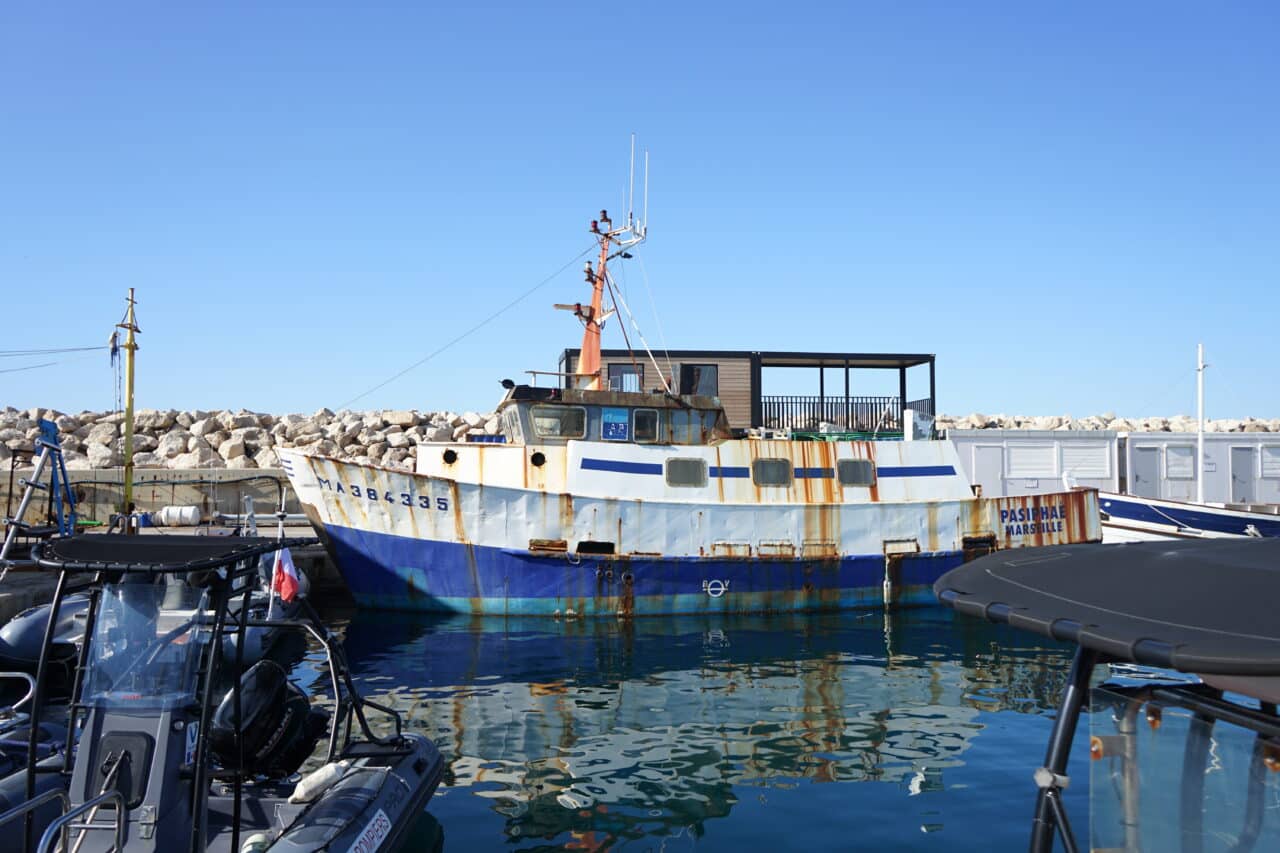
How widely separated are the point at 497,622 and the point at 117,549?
1122cm

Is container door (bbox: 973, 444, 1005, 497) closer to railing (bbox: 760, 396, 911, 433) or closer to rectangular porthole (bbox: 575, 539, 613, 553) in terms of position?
railing (bbox: 760, 396, 911, 433)

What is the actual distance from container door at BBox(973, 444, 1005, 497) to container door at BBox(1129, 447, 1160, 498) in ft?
14.4

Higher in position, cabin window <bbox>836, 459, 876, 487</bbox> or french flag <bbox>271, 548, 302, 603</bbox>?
cabin window <bbox>836, 459, 876, 487</bbox>

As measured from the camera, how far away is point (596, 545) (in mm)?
15992

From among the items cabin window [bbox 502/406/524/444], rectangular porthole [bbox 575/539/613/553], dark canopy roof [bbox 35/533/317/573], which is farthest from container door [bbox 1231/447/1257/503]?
dark canopy roof [bbox 35/533/317/573]

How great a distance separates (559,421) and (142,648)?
12207 millimetres

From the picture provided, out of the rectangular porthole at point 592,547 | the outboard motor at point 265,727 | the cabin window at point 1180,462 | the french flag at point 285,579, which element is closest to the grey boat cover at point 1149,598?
the outboard motor at point 265,727

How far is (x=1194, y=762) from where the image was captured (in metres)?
3.18

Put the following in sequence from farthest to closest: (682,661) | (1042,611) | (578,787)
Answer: (682,661)
(578,787)
(1042,611)

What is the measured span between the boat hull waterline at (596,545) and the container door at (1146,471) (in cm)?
1256

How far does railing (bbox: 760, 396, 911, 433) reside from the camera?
23609 millimetres

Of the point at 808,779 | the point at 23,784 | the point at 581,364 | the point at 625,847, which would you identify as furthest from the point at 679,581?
the point at 23,784

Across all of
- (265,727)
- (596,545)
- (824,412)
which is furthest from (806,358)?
(265,727)

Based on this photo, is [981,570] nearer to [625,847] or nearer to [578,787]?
[625,847]
